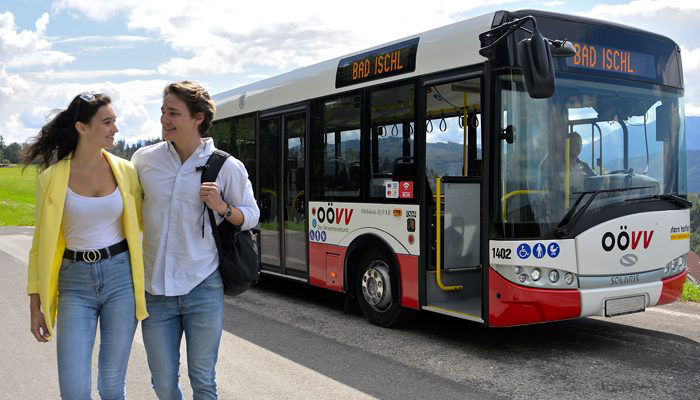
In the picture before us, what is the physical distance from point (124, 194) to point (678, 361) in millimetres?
4891

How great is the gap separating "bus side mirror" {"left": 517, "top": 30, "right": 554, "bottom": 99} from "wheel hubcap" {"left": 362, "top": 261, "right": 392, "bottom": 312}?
270cm

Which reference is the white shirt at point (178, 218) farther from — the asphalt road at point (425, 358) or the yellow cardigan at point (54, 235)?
the asphalt road at point (425, 358)

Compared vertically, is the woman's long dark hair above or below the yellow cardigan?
above

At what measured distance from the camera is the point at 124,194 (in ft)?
10.7

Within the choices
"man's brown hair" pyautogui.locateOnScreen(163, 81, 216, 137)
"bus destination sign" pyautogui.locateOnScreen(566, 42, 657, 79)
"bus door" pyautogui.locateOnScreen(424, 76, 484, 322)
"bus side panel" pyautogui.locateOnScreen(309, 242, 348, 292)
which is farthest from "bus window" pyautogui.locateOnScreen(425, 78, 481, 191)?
A: "man's brown hair" pyautogui.locateOnScreen(163, 81, 216, 137)

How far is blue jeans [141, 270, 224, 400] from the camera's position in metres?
3.30

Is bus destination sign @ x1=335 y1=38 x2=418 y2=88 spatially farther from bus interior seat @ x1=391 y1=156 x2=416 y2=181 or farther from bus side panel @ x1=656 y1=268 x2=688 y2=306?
bus side panel @ x1=656 y1=268 x2=688 y2=306

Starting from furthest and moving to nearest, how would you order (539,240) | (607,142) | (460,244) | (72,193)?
1. (460,244)
2. (607,142)
3. (539,240)
4. (72,193)

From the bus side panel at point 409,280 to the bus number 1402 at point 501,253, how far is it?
3.58 feet

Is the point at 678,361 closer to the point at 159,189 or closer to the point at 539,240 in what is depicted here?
the point at 539,240

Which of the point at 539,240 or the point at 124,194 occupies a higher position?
the point at 124,194

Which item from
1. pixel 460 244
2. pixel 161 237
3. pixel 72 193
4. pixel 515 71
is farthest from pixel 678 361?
pixel 72 193

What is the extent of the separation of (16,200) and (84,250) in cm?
5127

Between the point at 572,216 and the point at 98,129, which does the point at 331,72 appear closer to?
the point at 572,216
